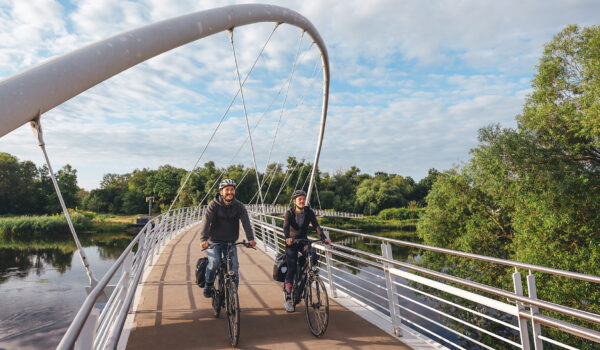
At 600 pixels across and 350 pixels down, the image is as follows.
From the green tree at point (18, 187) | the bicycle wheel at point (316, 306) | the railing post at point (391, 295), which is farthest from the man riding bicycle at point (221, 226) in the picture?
the green tree at point (18, 187)

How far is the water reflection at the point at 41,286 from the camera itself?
17.0 m

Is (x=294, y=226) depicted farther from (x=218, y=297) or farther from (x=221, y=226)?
(x=218, y=297)

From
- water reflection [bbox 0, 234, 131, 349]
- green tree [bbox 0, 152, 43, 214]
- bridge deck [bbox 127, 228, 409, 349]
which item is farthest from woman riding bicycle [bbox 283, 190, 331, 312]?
green tree [bbox 0, 152, 43, 214]

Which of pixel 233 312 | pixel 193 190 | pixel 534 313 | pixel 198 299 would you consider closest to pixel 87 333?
pixel 233 312

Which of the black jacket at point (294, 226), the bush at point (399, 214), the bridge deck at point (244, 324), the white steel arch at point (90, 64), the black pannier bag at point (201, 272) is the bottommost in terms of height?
the bush at point (399, 214)

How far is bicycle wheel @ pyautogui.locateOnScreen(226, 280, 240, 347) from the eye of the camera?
11.7 ft

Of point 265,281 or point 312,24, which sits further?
point 312,24

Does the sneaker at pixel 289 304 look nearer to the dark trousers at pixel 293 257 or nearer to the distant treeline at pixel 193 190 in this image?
the dark trousers at pixel 293 257

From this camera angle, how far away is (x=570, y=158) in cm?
1369

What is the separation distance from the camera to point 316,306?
159 inches

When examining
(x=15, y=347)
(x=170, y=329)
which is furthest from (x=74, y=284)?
(x=170, y=329)

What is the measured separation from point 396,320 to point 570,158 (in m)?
13.4

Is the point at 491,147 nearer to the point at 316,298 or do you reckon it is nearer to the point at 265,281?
the point at 265,281

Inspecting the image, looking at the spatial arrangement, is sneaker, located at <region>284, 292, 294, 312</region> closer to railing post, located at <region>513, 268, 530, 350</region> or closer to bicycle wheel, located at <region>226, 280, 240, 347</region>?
bicycle wheel, located at <region>226, 280, 240, 347</region>
